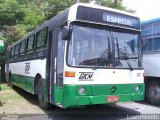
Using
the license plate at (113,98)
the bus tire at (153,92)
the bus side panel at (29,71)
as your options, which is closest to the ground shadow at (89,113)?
the license plate at (113,98)

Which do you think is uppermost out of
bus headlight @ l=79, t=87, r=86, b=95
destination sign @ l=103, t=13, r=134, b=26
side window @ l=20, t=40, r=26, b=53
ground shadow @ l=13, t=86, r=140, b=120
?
destination sign @ l=103, t=13, r=134, b=26

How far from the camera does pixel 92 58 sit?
8.19 m

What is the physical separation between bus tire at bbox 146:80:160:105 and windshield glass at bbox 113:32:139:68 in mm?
2580

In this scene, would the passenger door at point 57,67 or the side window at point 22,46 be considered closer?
the passenger door at point 57,67

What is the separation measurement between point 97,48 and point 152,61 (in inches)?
139

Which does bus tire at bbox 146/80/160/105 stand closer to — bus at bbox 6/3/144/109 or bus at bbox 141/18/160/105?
bus at bbox 141/18/160/105

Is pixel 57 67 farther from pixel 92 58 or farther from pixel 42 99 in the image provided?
pixel 42 99

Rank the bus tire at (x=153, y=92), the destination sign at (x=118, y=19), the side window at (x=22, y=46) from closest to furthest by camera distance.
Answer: the destination sign at (x=118, y=19)
the bus tire at (x=153, y=92)
the side window at (x=22, y=46)

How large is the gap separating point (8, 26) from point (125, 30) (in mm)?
17999

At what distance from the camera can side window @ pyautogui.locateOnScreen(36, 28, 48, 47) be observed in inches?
404

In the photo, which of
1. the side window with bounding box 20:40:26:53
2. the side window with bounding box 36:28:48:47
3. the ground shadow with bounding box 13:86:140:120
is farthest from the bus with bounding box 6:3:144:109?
the side window with bounding box 20:40:26:53

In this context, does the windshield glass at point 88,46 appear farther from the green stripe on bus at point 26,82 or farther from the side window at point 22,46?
the side window at point 22,46

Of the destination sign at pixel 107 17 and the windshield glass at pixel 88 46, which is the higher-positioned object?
the destination sign at pixel 107 17

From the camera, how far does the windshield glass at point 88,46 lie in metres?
7.99
